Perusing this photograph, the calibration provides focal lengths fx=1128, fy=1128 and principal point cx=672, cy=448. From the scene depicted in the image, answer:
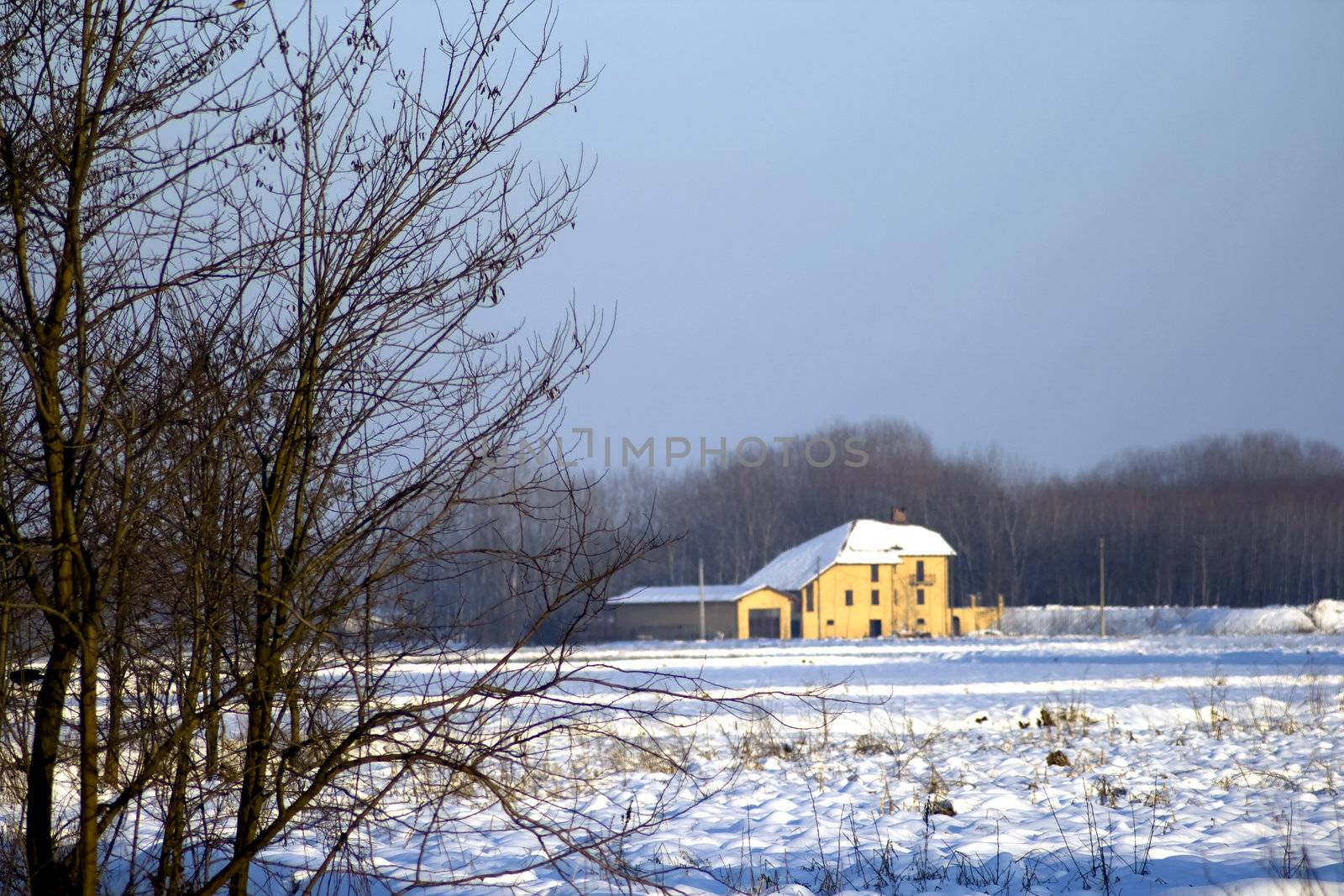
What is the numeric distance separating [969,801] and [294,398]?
6.58 metres

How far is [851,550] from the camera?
194 feet

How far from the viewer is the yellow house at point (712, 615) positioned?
2222 inches

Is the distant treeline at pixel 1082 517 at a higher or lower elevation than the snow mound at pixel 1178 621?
higher

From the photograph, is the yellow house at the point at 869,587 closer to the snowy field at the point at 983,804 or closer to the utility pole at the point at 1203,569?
the utility pole at the point at 1203,569

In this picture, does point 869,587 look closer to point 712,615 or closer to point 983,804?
point 712,615

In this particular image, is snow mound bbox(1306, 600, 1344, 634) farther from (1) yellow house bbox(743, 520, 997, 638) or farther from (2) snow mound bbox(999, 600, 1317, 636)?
(1) yellow house bbox(743, 520, 997, 638)

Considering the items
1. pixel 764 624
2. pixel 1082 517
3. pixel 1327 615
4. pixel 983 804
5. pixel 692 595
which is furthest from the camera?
pixel 1082 517

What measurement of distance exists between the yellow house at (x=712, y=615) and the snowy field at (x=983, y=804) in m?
39.3

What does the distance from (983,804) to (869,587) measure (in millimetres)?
51451

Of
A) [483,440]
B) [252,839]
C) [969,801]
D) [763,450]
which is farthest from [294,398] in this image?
[763,450]

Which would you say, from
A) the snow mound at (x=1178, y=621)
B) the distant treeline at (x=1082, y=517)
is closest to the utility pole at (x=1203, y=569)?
the distant treeline at (x=1082, y=517)

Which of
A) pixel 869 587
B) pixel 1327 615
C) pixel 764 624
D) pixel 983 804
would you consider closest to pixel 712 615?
pixel 764 624

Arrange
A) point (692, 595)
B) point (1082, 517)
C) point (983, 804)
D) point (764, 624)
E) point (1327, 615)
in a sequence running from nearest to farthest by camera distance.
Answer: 1. point (983, 804)
2. point (1327, 615)
3. point (692, 595)
4. point (764, 624)
5. point (1082, 517)

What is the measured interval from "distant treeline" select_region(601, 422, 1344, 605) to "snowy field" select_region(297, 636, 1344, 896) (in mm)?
53139
